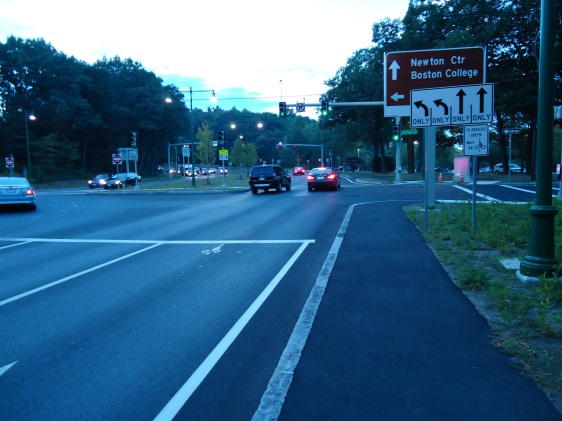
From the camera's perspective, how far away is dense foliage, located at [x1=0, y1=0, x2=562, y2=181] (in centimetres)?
3538

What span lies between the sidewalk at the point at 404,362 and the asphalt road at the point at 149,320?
442mm

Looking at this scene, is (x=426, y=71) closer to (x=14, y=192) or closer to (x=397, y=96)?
(x=397, y=96)

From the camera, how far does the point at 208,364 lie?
4.12 m

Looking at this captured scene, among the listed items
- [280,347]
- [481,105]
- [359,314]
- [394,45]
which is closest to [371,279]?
[359,314]

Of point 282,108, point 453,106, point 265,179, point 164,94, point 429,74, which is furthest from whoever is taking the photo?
point 164,94

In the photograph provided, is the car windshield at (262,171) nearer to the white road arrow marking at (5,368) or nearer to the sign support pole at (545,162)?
the sign support pole at (545,162)

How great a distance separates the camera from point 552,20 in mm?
6238

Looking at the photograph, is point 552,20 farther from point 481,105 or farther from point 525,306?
point 525,306

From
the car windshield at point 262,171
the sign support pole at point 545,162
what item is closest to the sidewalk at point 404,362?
the sign support pole at point 545,162

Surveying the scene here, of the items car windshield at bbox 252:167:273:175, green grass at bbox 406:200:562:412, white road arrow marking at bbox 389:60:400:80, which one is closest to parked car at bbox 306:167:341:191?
car windshield at bbox 252:167:273:175

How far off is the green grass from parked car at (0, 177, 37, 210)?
17.6 meters

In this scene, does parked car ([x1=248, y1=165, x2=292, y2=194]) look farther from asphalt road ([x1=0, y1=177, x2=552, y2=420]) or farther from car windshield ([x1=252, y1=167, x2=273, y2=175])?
asphalt road ([x1=0, y1=177, x2=552, y2=420])

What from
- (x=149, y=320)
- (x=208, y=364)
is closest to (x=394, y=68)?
(x=149, y=320)

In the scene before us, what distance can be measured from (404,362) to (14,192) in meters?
20.6
